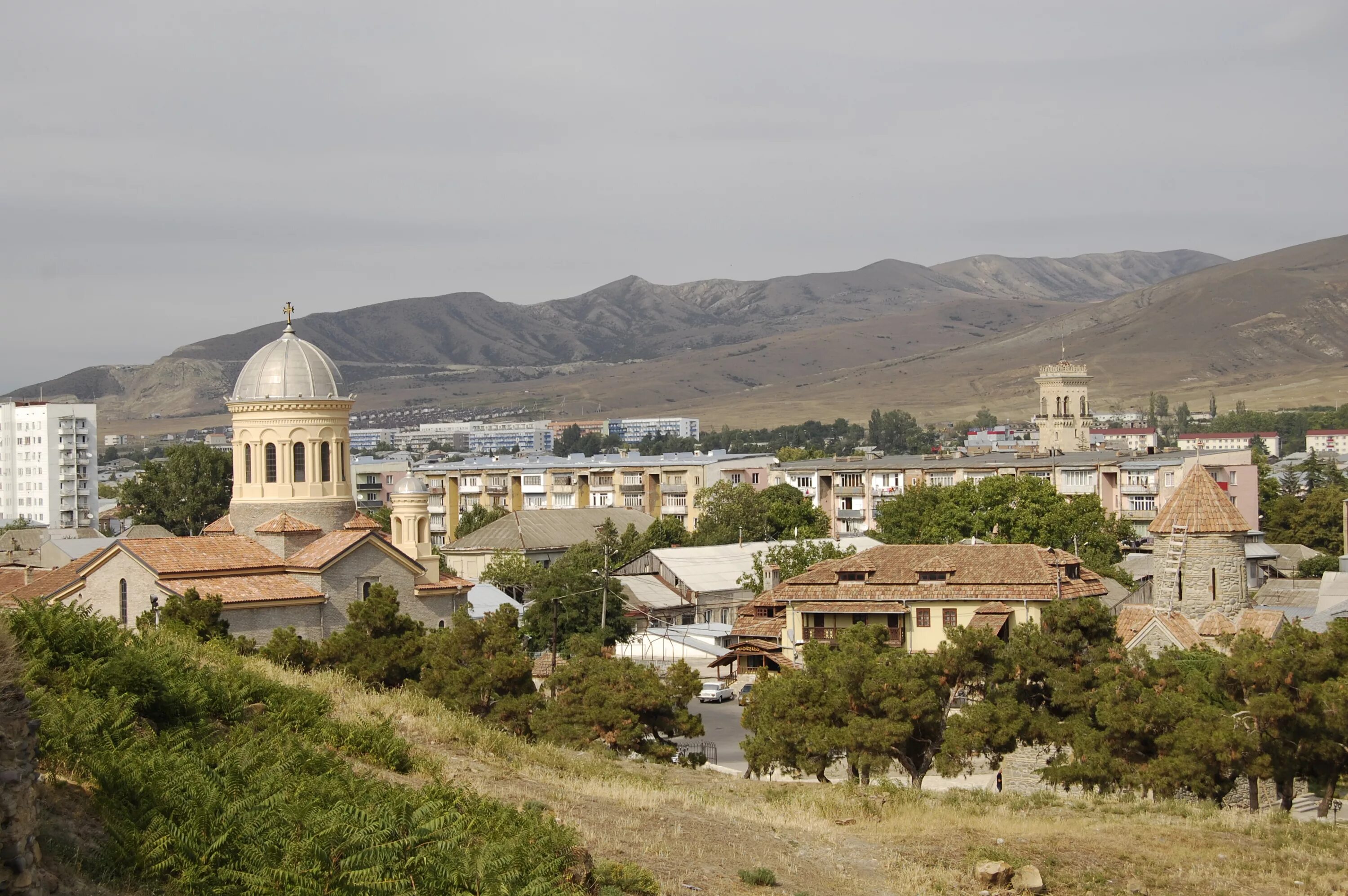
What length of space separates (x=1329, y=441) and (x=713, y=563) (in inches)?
4909

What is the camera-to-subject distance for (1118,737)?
86.5ft

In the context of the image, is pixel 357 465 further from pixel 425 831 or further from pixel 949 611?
pixel 425 831

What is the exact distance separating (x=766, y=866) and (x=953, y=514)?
59155 millimetres

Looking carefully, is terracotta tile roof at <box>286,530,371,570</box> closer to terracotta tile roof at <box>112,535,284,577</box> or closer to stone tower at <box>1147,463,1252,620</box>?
terracotta tile roof at <box>112,535,284,577</box>

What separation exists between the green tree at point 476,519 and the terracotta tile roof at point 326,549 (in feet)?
159

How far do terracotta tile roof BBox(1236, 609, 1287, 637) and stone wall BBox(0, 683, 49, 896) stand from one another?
103 ft

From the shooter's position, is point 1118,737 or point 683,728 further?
point 683,728

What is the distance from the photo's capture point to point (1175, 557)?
41.2 m

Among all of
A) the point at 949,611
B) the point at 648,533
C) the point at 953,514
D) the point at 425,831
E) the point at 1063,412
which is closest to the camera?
the point at 425,831

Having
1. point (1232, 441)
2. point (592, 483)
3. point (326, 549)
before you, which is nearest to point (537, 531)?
point (592, 483)

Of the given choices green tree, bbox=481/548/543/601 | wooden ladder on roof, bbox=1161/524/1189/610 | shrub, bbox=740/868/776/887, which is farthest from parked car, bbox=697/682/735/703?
shrub, bbox=740/868/776/887

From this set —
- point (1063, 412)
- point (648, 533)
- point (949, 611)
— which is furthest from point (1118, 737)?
point (1063, 412)

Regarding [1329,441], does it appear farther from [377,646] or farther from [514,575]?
[377,646]

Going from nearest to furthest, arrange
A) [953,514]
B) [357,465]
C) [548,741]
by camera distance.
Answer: [548,741]
[953,514]
[357,465]
